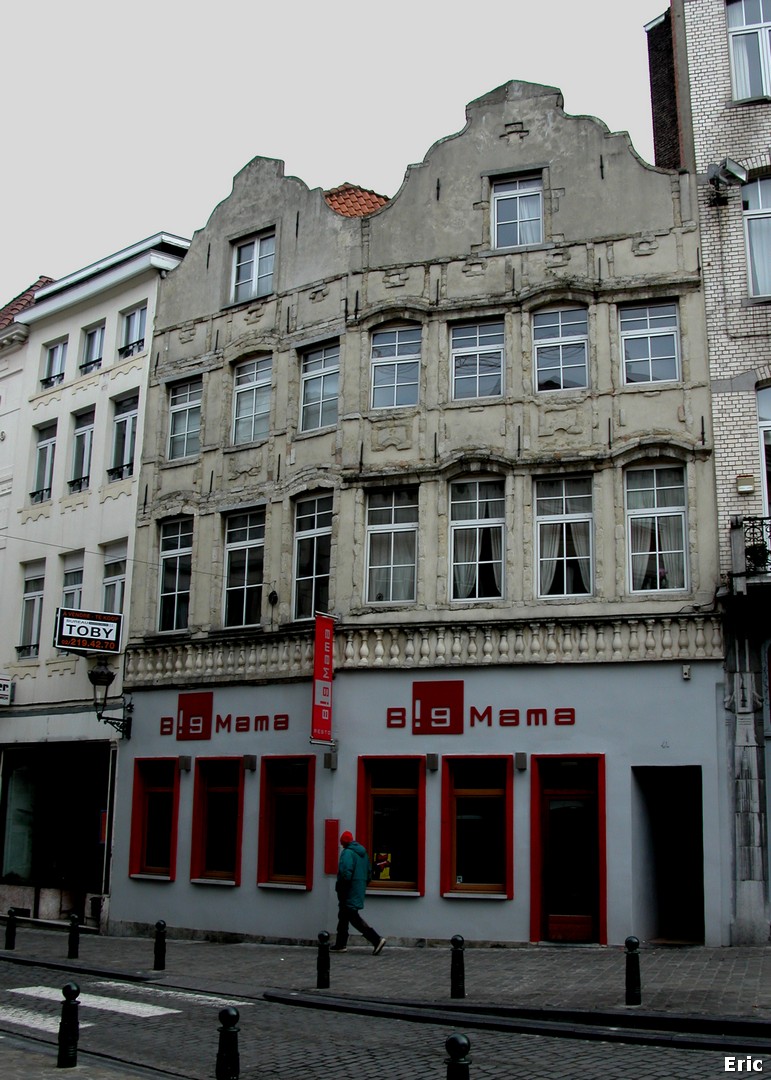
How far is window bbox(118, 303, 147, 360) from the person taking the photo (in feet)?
83.4

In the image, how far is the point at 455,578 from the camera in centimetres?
1973

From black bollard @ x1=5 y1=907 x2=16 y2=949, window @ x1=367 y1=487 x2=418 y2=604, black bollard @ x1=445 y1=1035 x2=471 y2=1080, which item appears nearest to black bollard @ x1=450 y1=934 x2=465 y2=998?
black bollard @ x1=445 y1=1035 x2=471 y2=1080

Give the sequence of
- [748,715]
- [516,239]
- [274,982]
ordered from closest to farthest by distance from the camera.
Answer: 1. [274,982]
2. [748,715]
3. [516,239]

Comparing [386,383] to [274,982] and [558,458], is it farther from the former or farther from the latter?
[274,982]

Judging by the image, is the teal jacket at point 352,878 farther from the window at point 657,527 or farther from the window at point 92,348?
the window at point 92,348

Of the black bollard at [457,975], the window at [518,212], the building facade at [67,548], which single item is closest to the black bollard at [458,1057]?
the black bollard at [457,975]

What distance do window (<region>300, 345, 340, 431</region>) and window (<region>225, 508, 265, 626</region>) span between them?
1.96m

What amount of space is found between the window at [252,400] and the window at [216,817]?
6063 mm

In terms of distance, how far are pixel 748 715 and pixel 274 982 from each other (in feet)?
25.1

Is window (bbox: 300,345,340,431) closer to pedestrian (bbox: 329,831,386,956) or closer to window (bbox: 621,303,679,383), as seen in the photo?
window (bbox: 621,303,679,383)

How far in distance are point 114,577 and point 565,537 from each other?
32.9 feet

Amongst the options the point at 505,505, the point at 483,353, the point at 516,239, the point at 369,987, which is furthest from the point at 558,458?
the point at 369,987

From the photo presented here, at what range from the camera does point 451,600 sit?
19.6 meters

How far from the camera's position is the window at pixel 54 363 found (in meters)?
27.7
